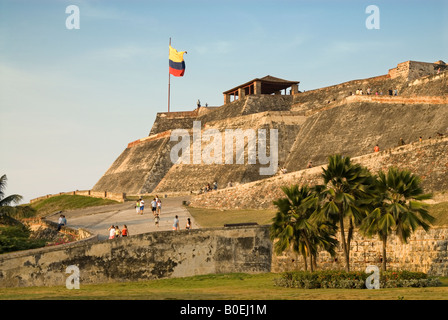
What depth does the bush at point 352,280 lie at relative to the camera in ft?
66.3

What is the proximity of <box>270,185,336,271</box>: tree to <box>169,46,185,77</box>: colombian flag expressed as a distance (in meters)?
40.4

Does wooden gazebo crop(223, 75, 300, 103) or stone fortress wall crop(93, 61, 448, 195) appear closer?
stone fortress wall crop(93, 61, 448, 195)

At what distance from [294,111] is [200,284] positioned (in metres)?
29.5

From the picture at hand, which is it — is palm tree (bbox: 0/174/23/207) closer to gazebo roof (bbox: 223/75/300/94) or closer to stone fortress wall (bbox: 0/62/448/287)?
stone fortress wall (bbox: 0/62/448/287)

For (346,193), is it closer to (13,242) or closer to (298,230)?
(298,230)

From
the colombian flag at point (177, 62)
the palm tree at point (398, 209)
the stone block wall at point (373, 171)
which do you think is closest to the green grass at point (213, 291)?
the palm tree at point (398, 209)

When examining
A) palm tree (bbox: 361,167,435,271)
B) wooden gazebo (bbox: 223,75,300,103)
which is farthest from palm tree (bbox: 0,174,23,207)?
wooden gazebo (bbox: 223,75,300,103)

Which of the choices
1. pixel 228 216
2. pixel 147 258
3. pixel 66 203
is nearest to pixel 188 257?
pixel 147 258

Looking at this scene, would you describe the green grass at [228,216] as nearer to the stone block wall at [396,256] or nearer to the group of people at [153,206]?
the group of people at [153,206]

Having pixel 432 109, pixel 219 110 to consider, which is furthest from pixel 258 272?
pixel 219 110

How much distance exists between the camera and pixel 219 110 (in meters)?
58.9

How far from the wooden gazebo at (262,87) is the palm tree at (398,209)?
35369 mm

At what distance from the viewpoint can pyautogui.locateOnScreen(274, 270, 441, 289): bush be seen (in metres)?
20.2

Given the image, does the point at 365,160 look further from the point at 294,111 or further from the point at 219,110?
the point at 219,110
